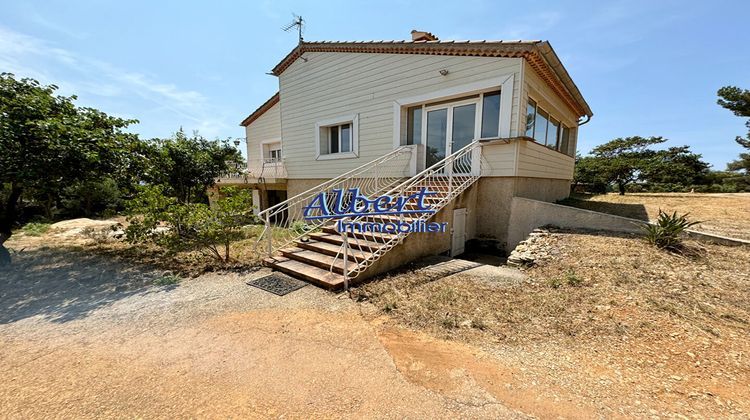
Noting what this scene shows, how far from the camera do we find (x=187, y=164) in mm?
8812

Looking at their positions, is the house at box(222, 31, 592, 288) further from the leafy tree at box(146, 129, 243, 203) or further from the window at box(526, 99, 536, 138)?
the leafy tree at box(146, 129, 243, 203)

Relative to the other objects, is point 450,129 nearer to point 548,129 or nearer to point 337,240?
point 548,129

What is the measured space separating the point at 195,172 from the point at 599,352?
10703mm

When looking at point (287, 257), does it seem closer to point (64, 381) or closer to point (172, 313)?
point (172, 313)

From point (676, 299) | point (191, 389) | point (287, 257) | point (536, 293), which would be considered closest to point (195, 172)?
point (287, 257)

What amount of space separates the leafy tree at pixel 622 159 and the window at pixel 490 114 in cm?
1515

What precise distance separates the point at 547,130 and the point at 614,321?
740 centimetres

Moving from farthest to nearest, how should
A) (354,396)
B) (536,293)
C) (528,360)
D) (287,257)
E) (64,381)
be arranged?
(287,257) → (536,293) → (528,360) → (64,381) → (354,396)

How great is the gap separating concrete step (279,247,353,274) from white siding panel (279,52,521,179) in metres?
4.18

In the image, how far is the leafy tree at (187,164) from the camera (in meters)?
7.61

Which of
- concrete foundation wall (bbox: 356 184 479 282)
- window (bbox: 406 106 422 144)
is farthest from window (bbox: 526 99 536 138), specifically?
window (bbox: 406 106 422 144)

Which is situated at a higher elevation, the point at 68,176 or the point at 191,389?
the point at 68,176

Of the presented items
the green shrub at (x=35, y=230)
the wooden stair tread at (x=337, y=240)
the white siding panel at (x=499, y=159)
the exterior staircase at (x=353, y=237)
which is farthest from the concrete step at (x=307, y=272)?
the green shrub at (x=35, y=230)

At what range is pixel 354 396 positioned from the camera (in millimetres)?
2162
